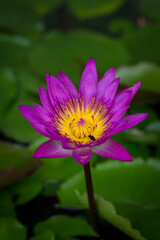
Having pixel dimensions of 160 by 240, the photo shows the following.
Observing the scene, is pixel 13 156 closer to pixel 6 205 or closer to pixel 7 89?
pixel 6 205

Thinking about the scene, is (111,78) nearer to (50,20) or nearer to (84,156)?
(84,156)

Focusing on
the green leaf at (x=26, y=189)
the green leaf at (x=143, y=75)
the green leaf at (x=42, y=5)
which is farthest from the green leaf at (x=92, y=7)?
the green leaf at (x=26, y=189)

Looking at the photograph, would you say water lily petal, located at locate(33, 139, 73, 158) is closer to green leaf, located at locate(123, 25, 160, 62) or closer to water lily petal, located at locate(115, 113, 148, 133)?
water lily petal, located at locate(115, 113, 148, 133)

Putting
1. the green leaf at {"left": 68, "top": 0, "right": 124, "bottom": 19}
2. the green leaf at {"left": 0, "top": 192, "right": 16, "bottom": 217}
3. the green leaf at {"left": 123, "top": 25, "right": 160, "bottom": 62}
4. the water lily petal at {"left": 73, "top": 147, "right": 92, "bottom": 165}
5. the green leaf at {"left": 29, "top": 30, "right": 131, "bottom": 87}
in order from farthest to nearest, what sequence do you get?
the green leaf at {"left": 68, "top": 0, "right": 124, "bottom": 19} < the green leaf at {"left": 123, "top": 25, "right": 160, "bottom": 62} < the green leaf at {"left": 29, "top": 30, "right": 131, "bottom": 87} < the green leaf at {"left": 0, "top": 192, "right": 16, "bottom": 217} < the water lily petal at {"left": 73, "top": 147, "right": 92, "bottom": 165}

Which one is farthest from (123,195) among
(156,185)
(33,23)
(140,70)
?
(33,23)

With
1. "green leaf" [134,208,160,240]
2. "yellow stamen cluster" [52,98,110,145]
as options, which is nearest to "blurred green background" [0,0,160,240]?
"green leaf" [134,208,160,240]

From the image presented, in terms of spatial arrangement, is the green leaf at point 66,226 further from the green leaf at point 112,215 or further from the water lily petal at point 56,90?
the water lily petal at point 56,90

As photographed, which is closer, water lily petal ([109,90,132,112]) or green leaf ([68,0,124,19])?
water lily petal ([109,90,132,112])

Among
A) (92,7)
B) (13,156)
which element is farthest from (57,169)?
(92,7)
